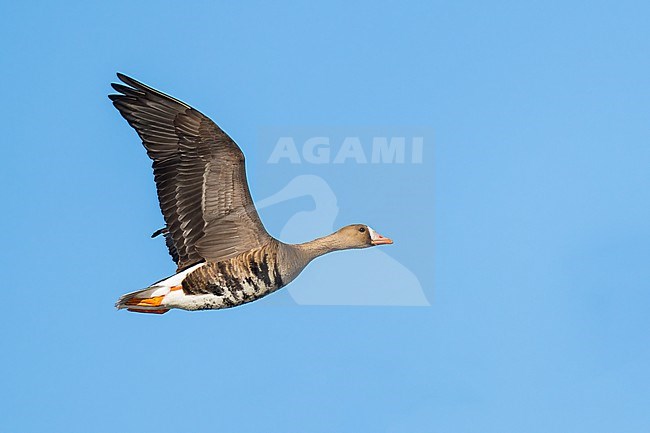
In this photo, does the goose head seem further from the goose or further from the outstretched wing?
the outstretched wing

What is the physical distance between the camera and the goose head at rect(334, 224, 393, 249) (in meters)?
18.5

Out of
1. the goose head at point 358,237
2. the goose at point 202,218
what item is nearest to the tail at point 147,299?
the goose at point 202,218

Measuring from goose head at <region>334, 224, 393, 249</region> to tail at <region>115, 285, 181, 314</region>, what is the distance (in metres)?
2.66

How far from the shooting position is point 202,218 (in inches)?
701

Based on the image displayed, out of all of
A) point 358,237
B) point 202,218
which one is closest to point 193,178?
point 202,218

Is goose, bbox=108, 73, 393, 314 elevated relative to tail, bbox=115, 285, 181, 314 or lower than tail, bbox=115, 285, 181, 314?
elevated

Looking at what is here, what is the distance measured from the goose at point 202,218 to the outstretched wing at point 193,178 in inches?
0.6

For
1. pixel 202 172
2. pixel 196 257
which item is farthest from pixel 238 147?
pixel 196 257

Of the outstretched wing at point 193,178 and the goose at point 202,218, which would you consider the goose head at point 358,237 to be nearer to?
the goose at point 202,218

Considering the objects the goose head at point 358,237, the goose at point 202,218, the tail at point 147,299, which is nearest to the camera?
the goose at point 202,218

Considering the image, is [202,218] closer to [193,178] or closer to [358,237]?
[193,178]

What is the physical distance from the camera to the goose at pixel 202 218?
17.4 m

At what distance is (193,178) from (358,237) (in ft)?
9.06

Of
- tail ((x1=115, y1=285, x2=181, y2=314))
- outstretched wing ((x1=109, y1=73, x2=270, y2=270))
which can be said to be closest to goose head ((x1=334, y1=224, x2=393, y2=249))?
outstretched wing ((x1=109, y1=73, x2=270, y2=270))
